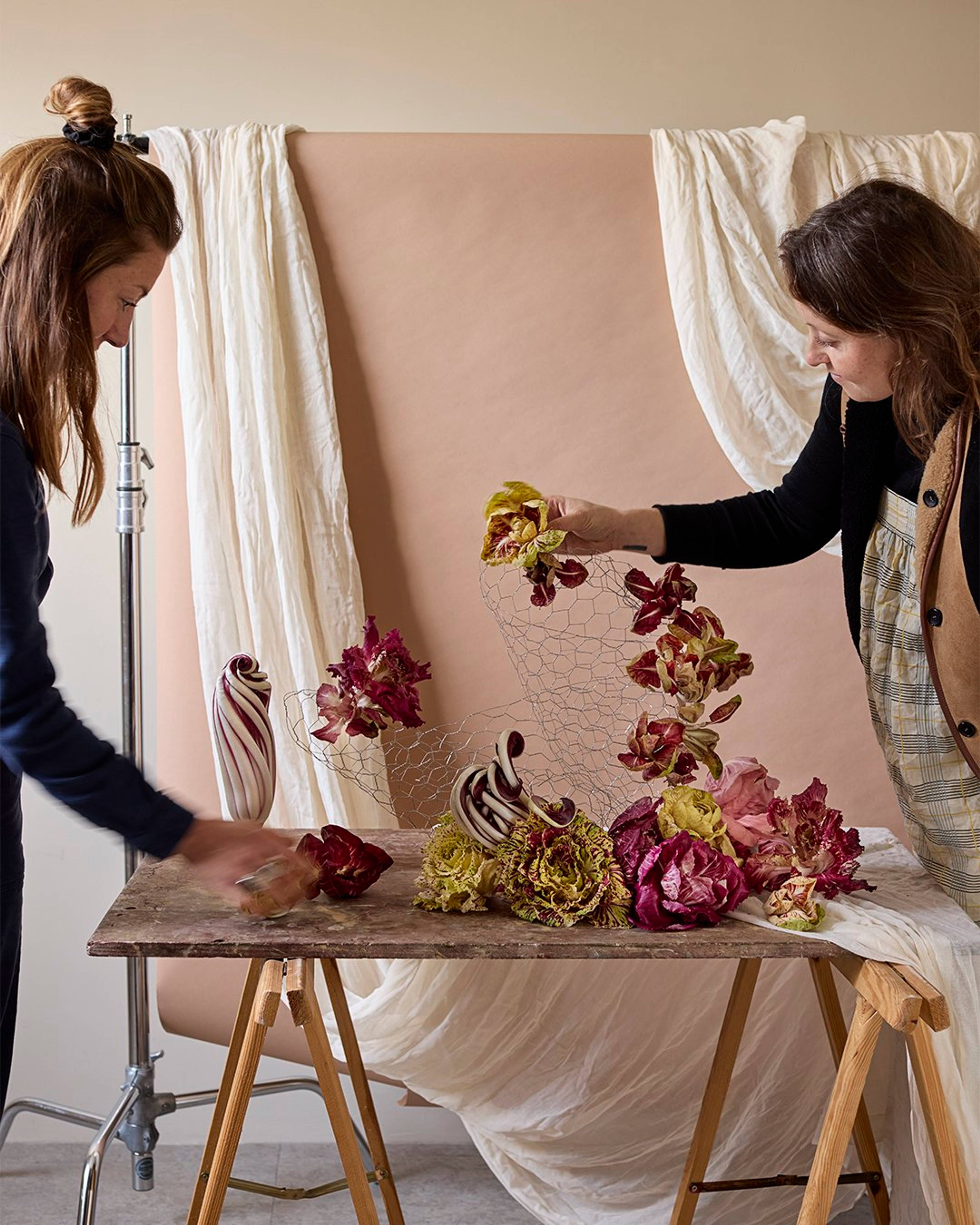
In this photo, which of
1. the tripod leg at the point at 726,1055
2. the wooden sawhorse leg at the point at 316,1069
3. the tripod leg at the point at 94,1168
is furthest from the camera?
the tripod leg at the point at 94,1168

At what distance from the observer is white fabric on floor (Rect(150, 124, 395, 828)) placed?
224 cm

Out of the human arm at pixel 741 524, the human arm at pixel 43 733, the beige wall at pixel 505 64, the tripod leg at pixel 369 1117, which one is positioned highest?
the beige wall at pixel 505 64

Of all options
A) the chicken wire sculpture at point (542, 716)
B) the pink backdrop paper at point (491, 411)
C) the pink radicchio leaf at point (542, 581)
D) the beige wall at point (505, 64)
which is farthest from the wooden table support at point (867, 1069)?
the beige wall at point (505, 64)

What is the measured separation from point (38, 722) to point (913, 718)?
1048 millimetres

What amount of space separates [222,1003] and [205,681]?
25.5 inches

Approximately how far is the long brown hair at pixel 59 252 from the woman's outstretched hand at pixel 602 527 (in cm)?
64

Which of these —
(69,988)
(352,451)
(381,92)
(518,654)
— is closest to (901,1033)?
(518,654)

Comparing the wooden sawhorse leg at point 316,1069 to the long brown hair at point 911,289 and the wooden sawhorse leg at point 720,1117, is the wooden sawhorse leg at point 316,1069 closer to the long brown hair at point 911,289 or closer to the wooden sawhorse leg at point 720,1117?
the wooden sawhorse leg at point 720,1117

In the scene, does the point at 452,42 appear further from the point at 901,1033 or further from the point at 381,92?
the point at 901,1033

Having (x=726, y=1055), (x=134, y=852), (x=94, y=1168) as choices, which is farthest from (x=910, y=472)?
(x=94, y=1168)

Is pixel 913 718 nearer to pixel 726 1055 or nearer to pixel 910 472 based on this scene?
pixel 910 472

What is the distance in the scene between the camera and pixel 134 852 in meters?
2.33

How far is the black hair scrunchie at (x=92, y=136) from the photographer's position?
142 cm

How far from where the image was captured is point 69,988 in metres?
2.57
